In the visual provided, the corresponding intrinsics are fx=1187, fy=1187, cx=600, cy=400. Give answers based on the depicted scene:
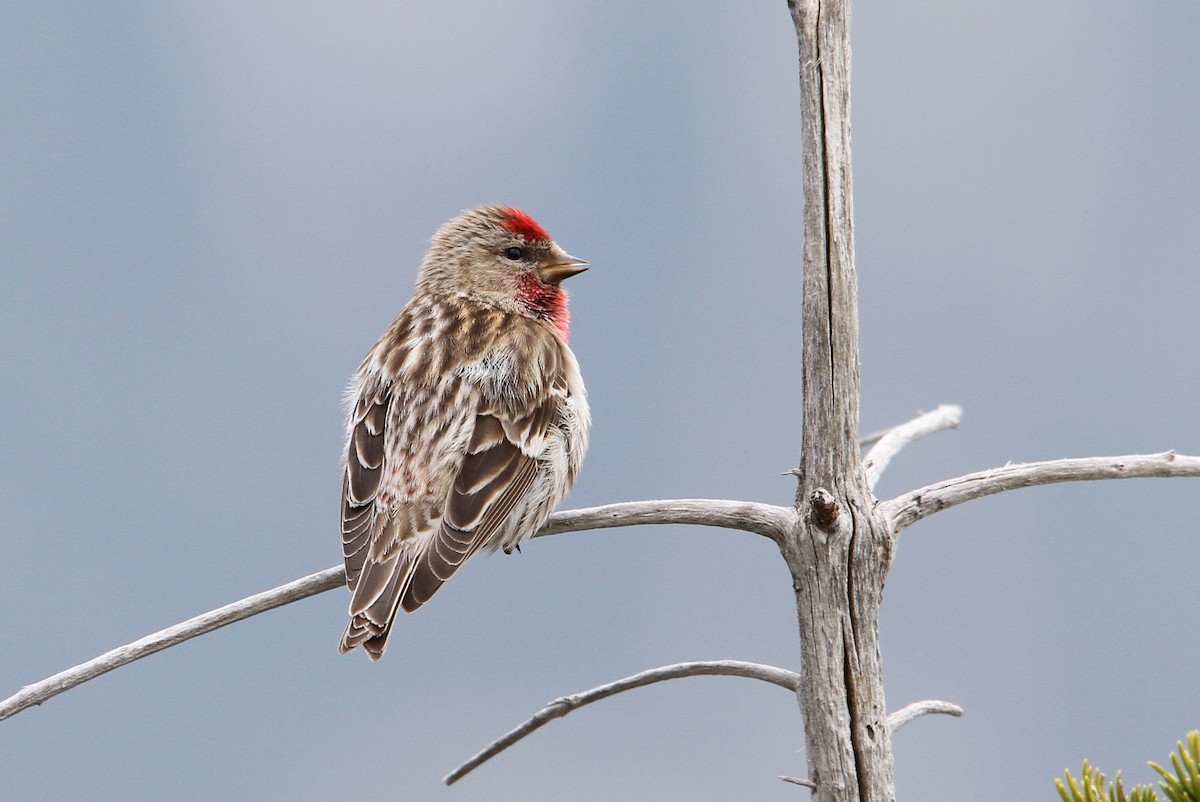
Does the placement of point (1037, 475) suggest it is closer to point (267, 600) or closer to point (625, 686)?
point (625, 686)

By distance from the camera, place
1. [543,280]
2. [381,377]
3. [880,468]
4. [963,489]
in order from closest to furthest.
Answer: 1. [963,489]
2. [880,468]
3. [381,377]
4. [543,280]

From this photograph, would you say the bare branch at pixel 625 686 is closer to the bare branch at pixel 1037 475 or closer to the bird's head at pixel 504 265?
the bare branch at pixel 1037 475

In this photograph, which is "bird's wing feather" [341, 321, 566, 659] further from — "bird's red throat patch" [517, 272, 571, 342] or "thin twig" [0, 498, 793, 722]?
"bird's red throat patch" [517, 272, 571, 342]

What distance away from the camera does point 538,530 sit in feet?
16.0

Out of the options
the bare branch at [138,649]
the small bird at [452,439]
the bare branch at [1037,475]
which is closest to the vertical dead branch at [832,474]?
the bare branch at [1037,475]

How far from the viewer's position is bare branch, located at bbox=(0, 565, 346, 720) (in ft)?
12.8

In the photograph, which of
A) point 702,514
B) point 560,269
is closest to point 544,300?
point 560,269

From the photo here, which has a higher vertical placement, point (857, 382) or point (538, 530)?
point (857, 382)

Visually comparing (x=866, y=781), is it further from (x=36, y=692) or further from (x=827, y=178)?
(x=36, y=692)

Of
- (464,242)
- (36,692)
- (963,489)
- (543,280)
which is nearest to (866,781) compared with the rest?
(963,489)

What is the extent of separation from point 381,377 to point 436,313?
509 millimetres

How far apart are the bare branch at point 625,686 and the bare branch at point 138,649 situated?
92 cm

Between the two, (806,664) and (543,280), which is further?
(543,280)

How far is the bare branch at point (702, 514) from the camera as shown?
3984mm
